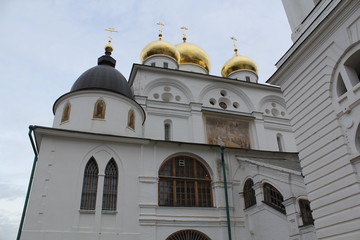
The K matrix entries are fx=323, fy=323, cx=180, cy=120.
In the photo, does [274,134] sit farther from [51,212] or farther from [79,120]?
[51,212]

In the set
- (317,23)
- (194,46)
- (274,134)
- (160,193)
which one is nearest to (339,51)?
(317,23)

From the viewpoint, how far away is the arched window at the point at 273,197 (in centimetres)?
1119

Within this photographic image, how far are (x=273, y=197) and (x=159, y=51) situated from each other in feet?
42.1

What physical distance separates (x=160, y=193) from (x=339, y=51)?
8430 millimetres

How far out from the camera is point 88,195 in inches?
464

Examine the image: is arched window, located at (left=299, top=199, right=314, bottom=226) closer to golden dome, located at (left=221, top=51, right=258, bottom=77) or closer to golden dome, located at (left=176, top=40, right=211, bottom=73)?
golden dome, located at (left=176, top=40, right=211, bottom=73)

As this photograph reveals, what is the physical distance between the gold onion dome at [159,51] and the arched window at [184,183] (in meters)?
9.27

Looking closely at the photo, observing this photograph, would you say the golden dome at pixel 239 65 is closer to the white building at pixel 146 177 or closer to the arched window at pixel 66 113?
the white building at pixel 146 177

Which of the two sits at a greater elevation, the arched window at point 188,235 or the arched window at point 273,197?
the arched window at point 273,197

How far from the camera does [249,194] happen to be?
1309cm

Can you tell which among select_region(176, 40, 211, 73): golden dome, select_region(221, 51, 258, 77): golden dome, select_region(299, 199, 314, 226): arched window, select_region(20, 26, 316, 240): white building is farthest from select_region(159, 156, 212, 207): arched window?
select_region(221, 51, 258, 77): golden dome

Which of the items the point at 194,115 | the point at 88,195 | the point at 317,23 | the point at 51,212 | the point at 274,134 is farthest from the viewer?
the point at 274,134

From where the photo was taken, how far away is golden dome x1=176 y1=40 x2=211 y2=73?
75.2ft

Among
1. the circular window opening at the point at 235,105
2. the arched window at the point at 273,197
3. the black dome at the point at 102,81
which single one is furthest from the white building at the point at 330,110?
the circular window opening at the point at 235,105
